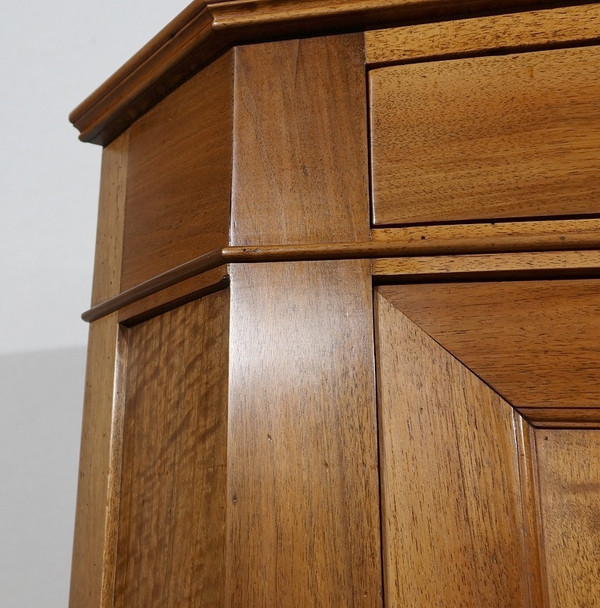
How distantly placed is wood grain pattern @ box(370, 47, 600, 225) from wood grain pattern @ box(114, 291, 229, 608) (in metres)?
0.15

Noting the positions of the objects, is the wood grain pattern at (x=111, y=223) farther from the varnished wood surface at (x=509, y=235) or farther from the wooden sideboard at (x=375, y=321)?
the varnished wood surface at (x=509, y=235)

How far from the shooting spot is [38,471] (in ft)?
3.42

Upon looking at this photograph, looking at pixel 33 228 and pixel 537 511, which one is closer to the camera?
pixel 537 511

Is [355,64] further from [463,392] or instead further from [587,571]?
[587,571]

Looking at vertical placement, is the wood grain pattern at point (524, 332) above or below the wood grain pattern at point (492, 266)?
below

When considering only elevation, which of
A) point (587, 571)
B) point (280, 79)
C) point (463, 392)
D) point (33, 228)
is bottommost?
point (587, 571)

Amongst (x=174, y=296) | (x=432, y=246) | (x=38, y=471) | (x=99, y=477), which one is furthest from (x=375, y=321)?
(x=38, y=471)

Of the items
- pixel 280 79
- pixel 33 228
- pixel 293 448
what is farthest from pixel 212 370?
pixel 33 228

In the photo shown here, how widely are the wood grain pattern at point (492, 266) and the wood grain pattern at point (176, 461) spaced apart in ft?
0.40

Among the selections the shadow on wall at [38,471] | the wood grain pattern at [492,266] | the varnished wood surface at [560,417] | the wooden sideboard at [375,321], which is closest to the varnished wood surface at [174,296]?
the wooden sideboard at [375,321]

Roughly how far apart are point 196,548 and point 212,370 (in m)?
0.12

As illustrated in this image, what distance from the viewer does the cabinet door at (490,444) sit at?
0.46 metres

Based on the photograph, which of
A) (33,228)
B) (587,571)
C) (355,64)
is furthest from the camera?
(33,228)

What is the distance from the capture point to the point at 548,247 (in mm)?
492
